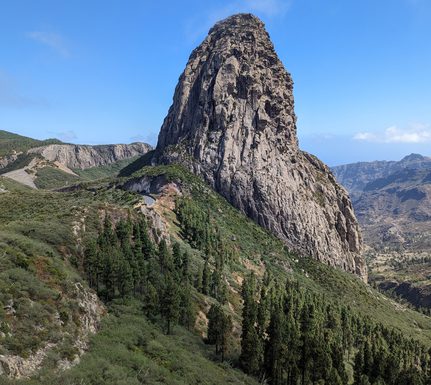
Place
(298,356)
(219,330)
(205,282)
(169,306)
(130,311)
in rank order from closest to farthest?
(130,311), (169,306), (219,330), (298,356), (205,282)

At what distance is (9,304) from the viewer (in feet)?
181

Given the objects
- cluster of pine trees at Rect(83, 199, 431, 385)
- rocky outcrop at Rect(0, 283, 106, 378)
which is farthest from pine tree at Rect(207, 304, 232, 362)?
rocky outcrop at Rect(0, 283, 106, 378)

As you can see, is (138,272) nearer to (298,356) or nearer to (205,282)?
(205,282)

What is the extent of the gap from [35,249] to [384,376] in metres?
96.4

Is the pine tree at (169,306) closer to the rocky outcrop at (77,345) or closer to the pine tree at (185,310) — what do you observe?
the pine tree at (185,310)

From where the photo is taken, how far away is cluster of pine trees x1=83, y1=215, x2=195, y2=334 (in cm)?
8525

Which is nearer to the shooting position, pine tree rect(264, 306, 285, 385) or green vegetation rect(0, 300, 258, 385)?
green vegetation rect(0, 300, 258, 385)

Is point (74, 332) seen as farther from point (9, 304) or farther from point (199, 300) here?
point (199, 300)

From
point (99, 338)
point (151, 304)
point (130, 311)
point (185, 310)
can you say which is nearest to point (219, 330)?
point (185, 310)

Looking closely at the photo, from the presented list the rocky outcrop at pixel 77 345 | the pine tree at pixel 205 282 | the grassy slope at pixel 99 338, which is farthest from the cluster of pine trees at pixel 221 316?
the rocky outcrop at pixel 77 345

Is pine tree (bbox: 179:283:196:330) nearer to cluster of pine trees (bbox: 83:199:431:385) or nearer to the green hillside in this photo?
cluster of pine trees (bbox: 83:199:431:385)

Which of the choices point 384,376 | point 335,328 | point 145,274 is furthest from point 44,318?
point 335,328

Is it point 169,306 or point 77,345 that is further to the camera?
point 169,306

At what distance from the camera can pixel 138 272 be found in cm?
9619
